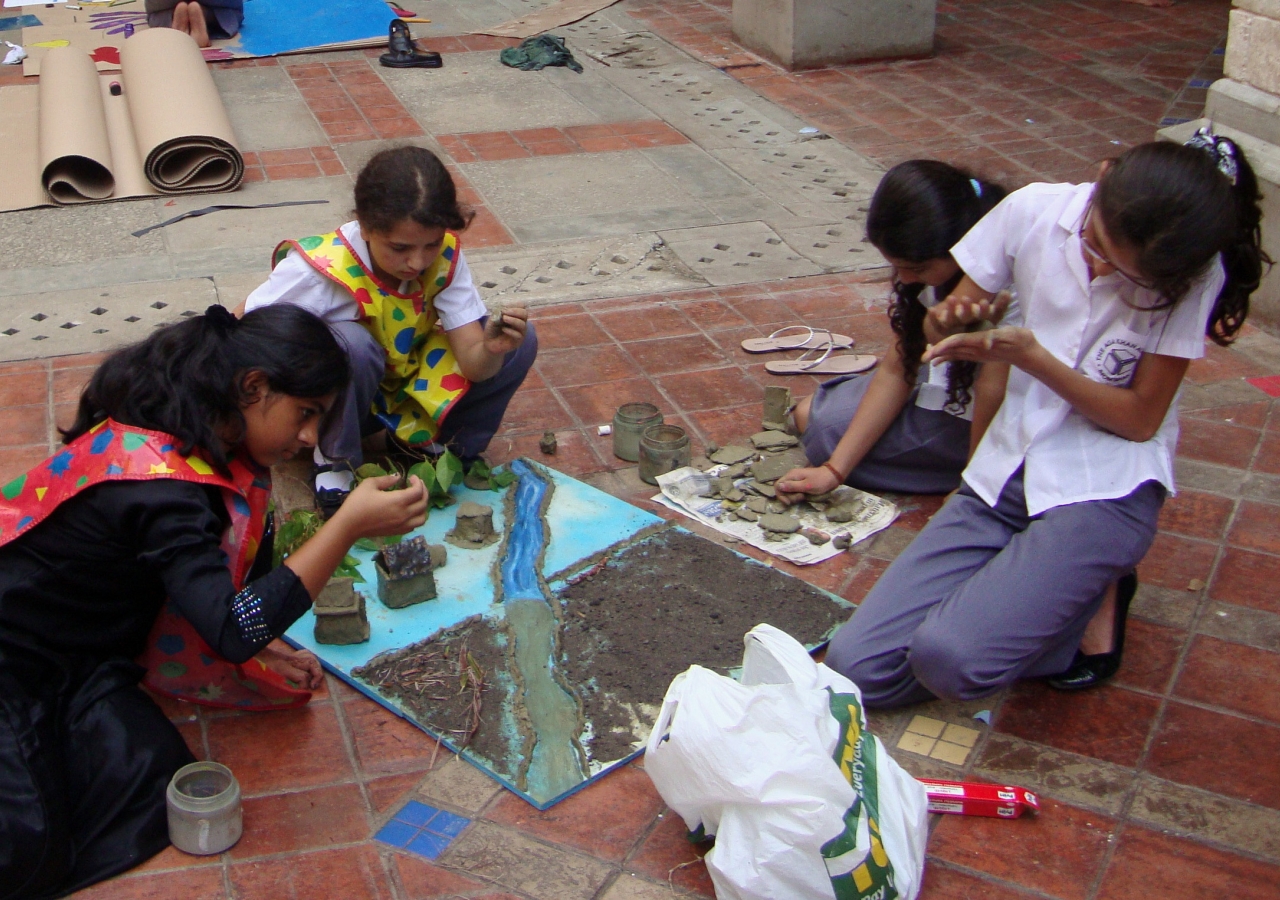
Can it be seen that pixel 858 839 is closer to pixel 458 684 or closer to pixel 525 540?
pixel 458 684

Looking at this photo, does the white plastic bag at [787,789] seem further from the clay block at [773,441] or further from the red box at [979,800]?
the clay block at [773,441]

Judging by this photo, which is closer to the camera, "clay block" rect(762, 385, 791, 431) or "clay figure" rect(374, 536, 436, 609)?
"clay figure" rect(374, 536, 436, 609)

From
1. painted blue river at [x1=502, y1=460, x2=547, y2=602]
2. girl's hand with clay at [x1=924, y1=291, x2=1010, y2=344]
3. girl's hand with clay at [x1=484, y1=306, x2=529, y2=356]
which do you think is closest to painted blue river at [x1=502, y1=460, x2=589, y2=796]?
painted blue river at [x1=502, y1=460, x2=547, y2=602]

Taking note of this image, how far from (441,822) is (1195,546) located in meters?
1.93

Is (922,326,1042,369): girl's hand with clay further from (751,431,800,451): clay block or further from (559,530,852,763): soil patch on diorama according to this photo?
(751,431,800,451): clay block

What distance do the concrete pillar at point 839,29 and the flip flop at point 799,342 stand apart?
3407 millimetres

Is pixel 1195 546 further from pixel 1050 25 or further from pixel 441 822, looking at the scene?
pixel 1050 25

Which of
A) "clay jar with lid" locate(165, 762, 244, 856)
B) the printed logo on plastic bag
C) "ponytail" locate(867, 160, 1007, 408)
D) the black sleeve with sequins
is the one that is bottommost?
"clay jar with lid" locate(165, 762, 244, 856)

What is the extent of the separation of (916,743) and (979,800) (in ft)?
0.74

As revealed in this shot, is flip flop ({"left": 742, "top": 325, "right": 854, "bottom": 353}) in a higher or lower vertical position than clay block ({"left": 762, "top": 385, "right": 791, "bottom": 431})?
lower

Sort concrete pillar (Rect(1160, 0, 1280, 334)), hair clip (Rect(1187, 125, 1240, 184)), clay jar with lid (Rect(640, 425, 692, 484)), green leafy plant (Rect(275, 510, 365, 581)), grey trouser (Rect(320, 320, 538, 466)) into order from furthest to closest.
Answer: concrete pillar (Rect(1160, 0, 1280, 334)) < clay jar with lid (Rect(640, 425, 692, 484)) < grey trouser (Rect(320, 320, 538, 466)) < green leafy plant (Rect(275, 510, 365, 581)) < hair clip (Rect(1187, 125, 1240, 184))

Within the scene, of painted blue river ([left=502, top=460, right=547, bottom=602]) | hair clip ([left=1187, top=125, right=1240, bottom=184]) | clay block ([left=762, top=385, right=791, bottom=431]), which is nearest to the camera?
hair clip ([left=1187, top=125, right=1240, bottom=184])

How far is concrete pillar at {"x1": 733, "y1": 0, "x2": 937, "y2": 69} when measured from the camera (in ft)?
22.5

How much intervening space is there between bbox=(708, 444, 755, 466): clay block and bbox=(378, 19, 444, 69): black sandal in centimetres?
445
